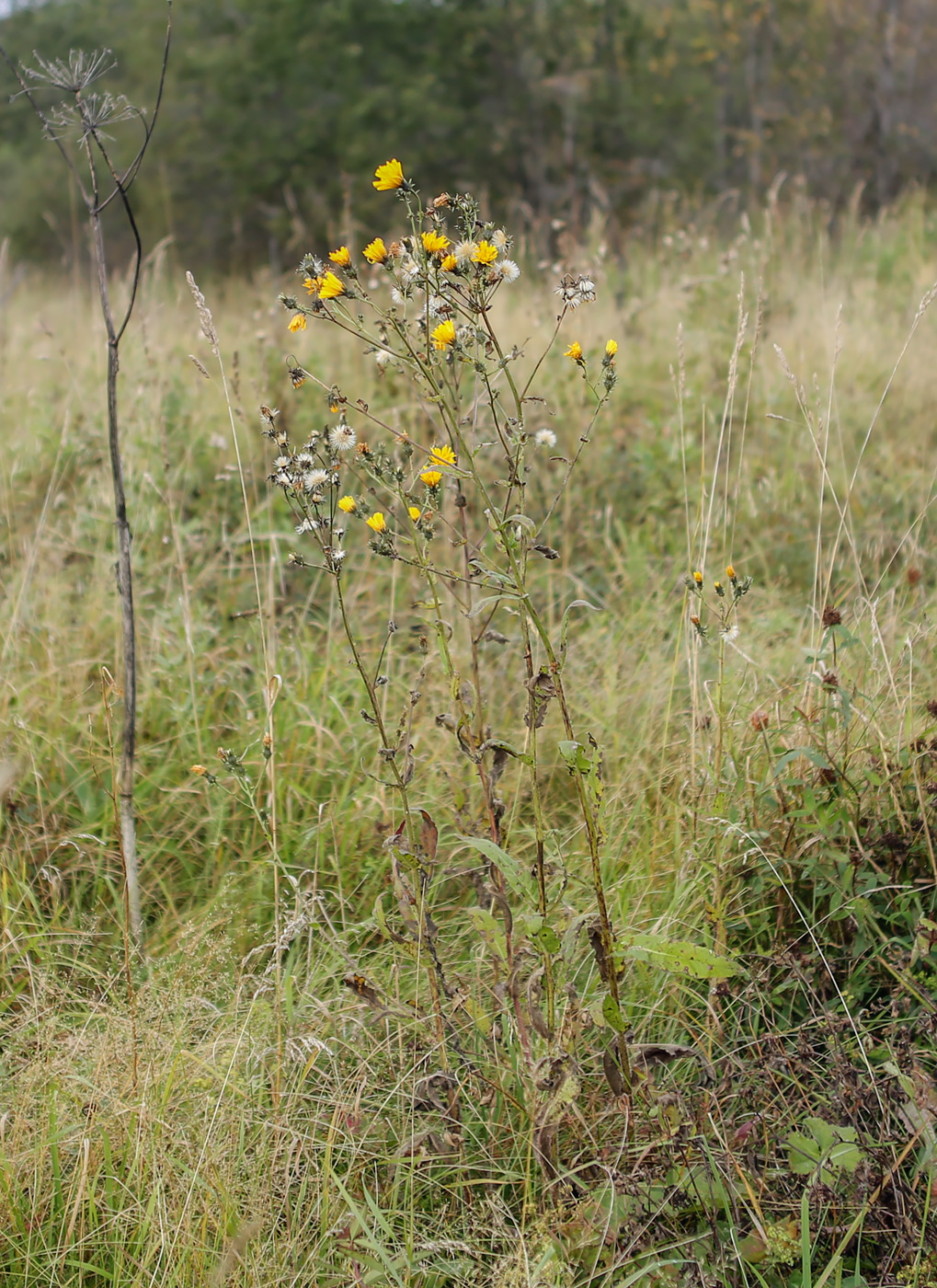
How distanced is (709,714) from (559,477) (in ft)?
6.13

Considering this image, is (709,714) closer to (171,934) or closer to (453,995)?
(453,995)

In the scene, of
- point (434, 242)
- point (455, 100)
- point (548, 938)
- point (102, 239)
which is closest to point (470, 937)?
Answer: point (548, 938)

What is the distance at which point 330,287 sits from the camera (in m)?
1.42

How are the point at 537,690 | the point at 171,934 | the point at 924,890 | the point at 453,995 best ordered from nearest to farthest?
the point at 537,690 < the point at 453,995 < the point at 924,890 < the point at 171,934

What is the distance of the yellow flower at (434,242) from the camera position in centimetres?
136

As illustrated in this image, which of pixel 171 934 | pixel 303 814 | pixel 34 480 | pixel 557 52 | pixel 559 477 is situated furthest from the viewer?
pixel 557 52

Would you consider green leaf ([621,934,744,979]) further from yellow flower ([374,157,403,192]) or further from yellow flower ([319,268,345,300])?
yellow flower ([374,157,403,192])

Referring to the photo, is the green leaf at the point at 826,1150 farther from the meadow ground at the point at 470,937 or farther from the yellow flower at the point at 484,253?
the yellow flower at the point at 484,253

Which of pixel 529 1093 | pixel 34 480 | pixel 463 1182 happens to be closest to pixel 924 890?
pixel 529 1093

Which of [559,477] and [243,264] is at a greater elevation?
[559,477]

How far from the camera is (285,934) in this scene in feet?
4.88

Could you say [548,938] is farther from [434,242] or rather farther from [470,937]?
[434,242]

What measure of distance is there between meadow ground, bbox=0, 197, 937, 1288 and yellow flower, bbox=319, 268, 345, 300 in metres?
0.47

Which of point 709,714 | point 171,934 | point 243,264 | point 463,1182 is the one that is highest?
point 709,714
